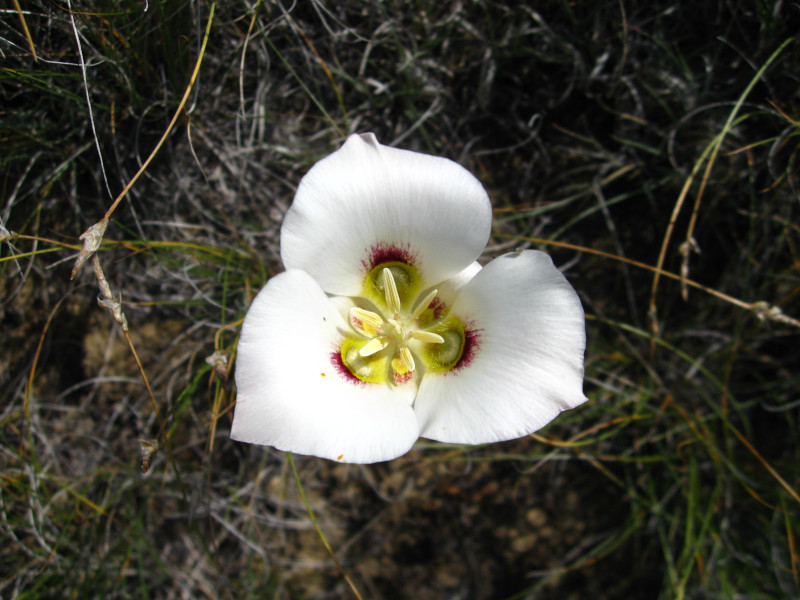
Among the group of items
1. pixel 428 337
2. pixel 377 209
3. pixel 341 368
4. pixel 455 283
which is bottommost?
pixel 341 368

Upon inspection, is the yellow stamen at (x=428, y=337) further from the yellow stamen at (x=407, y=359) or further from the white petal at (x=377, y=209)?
the white petal at (x=377, y=209)

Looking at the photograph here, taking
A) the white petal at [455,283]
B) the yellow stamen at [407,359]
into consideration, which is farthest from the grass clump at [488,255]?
the yellow stamen at [407,359]

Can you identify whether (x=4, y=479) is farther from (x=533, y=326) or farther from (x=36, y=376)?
(x=533, y=326)

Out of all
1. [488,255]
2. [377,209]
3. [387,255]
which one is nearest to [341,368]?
[387,255]

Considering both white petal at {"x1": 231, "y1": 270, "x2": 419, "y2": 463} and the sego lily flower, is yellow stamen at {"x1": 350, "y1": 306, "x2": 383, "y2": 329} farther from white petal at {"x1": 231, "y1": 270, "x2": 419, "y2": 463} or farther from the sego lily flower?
white petal at {"x1": 231, "y1": 270, "x2": 419, "y2": 463}

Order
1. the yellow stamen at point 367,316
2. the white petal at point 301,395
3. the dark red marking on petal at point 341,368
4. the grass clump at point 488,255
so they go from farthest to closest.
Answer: the grass clump at point 488,255 < the yellow stamen at point 367,316 < the dark red marking on petal at point 341,368 < the white petal at point 301,395

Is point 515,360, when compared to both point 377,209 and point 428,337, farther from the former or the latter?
point 377,209
